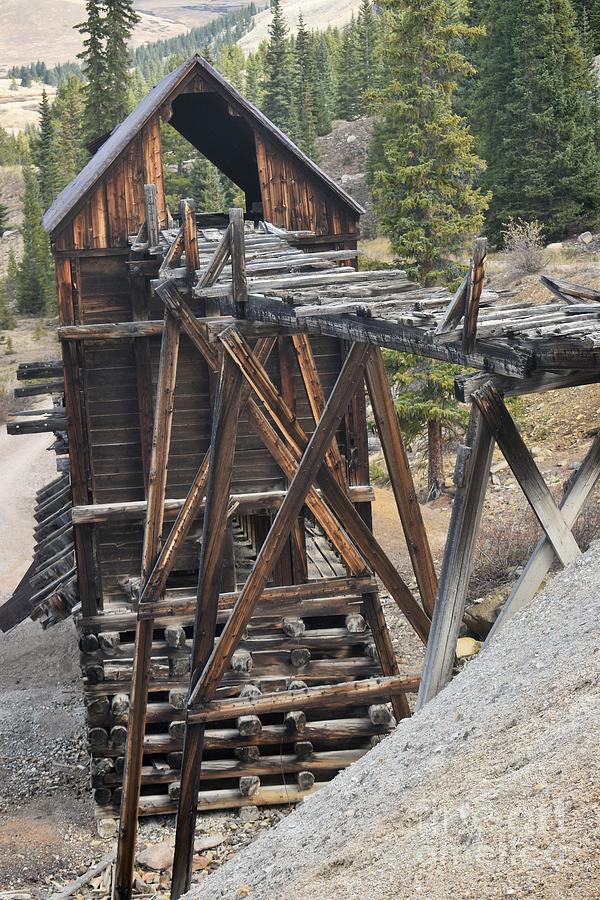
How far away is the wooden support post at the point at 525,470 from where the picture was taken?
5.98 metres

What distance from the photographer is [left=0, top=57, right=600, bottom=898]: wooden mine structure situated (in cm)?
920

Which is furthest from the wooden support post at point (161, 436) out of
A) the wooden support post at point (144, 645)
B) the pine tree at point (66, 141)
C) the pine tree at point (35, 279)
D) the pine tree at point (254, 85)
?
the pine tree at point (254, 85)

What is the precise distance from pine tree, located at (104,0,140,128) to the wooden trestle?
25.2 m

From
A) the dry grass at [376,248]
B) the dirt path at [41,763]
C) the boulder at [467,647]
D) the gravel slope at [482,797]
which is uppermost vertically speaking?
the dry grass at [376,248]

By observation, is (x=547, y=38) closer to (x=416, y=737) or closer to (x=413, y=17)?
(x=413, y=17)

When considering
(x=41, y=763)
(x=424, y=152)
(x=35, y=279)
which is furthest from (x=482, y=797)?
(x=35, y=279)

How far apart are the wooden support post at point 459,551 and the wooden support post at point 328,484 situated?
2665 mm

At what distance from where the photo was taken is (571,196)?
3444 cm

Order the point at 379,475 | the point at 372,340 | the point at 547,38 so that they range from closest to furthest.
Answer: the point at 372,340 → the point at 379,475 → the point at 547,38

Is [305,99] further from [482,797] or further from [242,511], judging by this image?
[482,797]

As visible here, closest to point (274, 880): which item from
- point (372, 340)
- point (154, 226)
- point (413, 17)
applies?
point (372, 340)

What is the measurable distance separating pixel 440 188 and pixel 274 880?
16173 millimetres

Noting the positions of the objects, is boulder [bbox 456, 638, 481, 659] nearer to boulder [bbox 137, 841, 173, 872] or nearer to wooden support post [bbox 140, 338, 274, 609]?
boulder [bbox 137, 841, 173, 872]

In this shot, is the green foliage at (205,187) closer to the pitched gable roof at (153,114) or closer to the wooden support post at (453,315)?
the pitched gable roof at (153,114)
